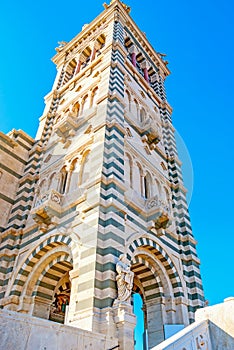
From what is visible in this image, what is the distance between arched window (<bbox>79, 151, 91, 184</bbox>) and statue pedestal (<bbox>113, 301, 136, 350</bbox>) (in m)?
4.97

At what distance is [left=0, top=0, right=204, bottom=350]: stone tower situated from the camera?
26.7 ft

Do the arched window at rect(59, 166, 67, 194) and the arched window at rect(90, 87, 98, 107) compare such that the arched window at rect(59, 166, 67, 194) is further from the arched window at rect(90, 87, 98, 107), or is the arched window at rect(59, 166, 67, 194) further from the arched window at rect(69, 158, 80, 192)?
the arched window at rect(90, 87, 98, 107)

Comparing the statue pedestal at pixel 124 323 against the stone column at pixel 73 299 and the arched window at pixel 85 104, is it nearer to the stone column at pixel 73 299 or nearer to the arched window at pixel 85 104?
the stone column at pixel 73 299

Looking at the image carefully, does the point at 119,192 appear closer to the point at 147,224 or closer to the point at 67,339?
the point at 147,224

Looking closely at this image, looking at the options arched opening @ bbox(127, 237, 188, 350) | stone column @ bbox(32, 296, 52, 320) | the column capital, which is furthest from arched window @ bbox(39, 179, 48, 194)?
the column capital

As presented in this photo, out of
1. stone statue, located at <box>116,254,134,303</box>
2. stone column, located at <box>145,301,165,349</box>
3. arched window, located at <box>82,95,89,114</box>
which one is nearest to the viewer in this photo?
stone statue, located at <box>116,254,134,303</box>

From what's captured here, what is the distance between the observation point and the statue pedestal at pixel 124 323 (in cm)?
675

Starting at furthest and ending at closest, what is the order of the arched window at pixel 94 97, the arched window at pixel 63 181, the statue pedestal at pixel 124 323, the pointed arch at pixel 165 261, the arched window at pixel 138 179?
the arched window at pixel 94 97 → the arched window at pixel 63 181 → the arched window at pixel 138 179 → the pointed arch at pixel 165 261 → the statue pedestal at pixel 124 323

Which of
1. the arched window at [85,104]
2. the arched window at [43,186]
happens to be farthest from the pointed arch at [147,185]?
the arched window at [85,104]

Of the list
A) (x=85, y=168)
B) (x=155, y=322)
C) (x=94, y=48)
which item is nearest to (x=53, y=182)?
(x=85, y=168)

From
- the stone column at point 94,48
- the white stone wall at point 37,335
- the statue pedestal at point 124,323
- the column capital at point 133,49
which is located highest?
the column capital at point 133,49

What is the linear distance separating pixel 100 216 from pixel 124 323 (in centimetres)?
297

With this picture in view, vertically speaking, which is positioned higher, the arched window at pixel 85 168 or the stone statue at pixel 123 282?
the arched window at pixel 85 168

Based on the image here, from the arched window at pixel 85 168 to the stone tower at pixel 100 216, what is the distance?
0.17ft
